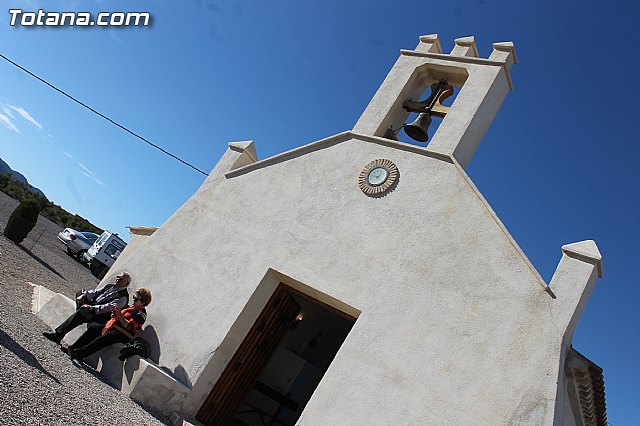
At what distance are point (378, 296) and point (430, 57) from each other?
523 cm

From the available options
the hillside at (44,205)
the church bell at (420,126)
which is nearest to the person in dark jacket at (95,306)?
the church bell at (420,126)

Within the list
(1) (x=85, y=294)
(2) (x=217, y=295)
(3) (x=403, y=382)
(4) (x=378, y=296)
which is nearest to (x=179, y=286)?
(2) (x=217, y=295)

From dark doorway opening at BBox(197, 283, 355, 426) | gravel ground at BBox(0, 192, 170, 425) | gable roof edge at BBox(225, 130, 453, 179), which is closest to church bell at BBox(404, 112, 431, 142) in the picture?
gable roof edge at BBox(225, 130, 453, 179)

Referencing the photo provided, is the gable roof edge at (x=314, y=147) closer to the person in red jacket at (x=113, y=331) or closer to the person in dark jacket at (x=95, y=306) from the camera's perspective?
the person in dark jacket at (x=95, y=306)

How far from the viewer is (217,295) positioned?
800 cm

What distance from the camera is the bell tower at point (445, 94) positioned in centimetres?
863

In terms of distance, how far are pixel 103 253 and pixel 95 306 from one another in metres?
15.9

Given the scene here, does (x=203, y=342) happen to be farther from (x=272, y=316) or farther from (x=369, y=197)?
(x=369, y=197)

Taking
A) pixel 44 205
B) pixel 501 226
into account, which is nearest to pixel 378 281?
Result: pixel 501 226

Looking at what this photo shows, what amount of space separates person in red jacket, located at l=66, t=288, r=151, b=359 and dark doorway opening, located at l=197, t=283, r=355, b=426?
5.02ft

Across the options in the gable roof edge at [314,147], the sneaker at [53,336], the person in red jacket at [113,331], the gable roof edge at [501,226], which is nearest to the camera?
the gable roof edge at [501,226]

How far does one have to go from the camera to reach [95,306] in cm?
738

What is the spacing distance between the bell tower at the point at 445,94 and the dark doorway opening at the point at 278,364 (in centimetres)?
349

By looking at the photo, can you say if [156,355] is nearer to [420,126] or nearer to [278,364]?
[278,364]
